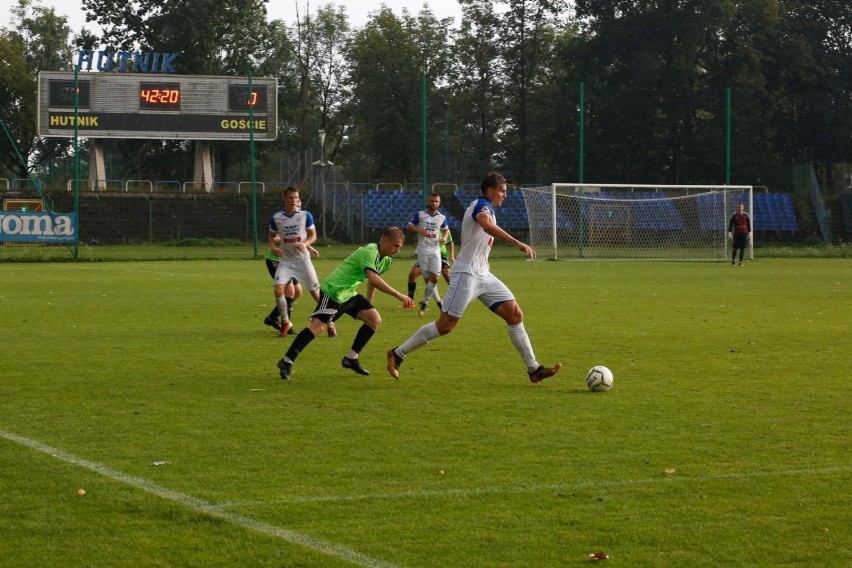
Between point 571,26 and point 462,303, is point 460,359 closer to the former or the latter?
point 462,303

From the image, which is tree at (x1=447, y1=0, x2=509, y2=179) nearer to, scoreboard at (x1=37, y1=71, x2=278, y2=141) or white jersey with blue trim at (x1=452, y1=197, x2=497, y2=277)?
scoreboard at (x1=37, y1=71, x2=278, y2=141)

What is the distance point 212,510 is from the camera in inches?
239

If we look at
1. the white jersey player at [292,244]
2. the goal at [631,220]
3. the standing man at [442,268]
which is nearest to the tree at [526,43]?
the goal at [631,220]

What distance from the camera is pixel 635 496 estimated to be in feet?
21.0

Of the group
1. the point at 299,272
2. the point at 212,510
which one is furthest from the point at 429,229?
the point at 212,510

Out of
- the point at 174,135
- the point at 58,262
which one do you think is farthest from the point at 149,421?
the point at 174,135

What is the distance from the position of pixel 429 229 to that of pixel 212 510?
13.0m

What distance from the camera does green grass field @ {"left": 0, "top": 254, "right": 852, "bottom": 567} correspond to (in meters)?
5.56

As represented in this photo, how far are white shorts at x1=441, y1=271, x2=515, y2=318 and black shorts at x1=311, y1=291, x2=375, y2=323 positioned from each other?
93 cm

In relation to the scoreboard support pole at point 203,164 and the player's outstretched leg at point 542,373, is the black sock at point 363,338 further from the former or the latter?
the scoreboard support pole at point 203,164

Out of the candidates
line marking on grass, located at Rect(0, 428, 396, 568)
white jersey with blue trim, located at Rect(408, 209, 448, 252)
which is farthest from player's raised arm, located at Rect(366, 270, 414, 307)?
white jersey with blue trim, located at Rect(408, 209, 448, 252)

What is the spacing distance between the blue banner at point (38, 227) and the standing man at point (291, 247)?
881 inches

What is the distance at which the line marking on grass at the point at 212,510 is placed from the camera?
5.33 meters

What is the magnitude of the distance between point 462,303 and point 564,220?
28504 mm
